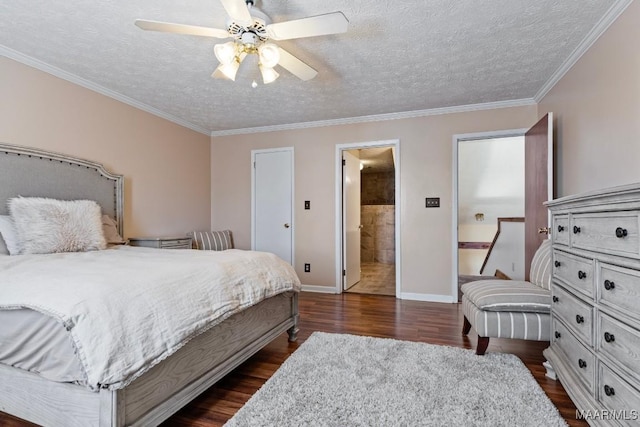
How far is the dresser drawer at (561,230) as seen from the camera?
1.78m

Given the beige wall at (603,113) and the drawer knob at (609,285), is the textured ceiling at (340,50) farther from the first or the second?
the drawer knob at (609,285)

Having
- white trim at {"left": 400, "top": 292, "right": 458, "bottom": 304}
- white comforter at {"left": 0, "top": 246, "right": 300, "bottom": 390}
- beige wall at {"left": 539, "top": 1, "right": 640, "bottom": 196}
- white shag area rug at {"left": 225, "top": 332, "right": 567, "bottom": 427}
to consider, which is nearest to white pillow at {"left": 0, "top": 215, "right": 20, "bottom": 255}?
white comforter at {"left": 0, "top": 246, "right": 300, "bottom": 390}

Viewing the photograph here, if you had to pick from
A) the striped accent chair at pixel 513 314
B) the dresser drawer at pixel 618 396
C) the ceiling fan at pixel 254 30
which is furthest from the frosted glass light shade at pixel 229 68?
the dresser drawer at pixel 618 396

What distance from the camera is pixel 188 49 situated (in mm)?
2506

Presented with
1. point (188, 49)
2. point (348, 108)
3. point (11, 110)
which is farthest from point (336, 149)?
point (11, 110)

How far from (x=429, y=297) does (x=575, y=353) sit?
93.3 inches

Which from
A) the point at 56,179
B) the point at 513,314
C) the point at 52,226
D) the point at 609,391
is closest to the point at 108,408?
the point at 52,226

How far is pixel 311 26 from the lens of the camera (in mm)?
1812

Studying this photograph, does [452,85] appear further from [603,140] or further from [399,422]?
[399,422]

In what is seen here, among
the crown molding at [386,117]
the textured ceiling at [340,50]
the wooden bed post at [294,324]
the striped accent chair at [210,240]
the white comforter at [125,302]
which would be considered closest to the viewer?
the white comforter at [125,302]

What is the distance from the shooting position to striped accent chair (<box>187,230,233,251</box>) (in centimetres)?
436

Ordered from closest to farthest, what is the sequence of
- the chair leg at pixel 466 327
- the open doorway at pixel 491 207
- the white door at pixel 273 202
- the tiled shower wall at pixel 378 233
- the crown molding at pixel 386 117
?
the chair leg at pixel 466 327
the crown molding at pixel 386 117
the white door at pixel 273 202
the open doorway at pixel 491 207
the tiled shower wall at pixel 378 233

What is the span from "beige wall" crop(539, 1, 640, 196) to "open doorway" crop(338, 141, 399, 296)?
180 cm

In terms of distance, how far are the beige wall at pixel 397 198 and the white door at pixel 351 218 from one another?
0.68ft
